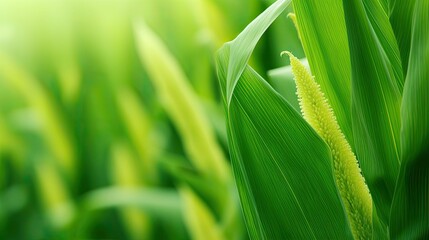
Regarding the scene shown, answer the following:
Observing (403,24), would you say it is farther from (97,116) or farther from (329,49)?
(97,116)

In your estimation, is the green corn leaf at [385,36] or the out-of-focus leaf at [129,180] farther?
the out-of-focus leaf at [129,180]

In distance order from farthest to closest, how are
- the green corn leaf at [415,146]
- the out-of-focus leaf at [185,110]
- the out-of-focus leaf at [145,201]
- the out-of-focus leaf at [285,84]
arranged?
the out-of-focus leaf at [145,201] → the out-of-focus leaf at [185,110] → the out-of-focus leaf at [285,84] → the green corn leaf at [415,146]

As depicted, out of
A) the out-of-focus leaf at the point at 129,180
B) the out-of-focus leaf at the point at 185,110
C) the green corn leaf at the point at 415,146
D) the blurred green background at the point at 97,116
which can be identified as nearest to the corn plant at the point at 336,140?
the green corn leaf at the point at 415,146

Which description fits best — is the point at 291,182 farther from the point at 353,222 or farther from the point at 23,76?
the point at 23,76

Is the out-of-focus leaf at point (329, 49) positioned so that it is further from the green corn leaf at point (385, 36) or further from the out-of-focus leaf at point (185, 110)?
the out-of-focus leaf at point (185, 110)

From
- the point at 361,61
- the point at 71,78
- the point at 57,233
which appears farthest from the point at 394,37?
the point at 71,78

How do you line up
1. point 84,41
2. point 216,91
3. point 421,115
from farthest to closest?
point 84,41 < point 216,91 < point 421,115

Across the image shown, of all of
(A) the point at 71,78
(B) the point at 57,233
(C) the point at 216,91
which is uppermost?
(A) the point at 71,78

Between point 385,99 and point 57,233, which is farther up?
point 385,99

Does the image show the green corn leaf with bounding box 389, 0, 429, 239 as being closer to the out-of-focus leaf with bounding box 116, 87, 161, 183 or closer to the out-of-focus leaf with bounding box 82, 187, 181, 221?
the out-of-focus leaf with bounding box 82, 187, 181, 221

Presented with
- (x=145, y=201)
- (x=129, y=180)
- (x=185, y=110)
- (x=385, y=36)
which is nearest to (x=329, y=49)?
(x=385, y=36)
